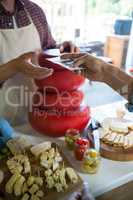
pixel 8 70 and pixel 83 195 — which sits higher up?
pixel 8 70

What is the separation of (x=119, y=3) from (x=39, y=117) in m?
1.97

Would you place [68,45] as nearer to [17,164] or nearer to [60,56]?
[60,56]

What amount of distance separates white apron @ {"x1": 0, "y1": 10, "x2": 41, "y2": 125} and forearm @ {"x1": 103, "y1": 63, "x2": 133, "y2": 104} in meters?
0.34

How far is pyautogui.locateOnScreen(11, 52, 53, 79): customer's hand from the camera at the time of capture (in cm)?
67

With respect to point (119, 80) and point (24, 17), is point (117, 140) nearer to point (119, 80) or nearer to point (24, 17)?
point (119, 80)

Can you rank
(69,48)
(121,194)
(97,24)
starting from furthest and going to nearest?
(97,24) < (69,48) < (121,194)

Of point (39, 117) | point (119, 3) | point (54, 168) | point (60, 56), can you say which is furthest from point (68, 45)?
point (119, 3)

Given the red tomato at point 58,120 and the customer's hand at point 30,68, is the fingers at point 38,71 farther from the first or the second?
the red tomato at point 58,120

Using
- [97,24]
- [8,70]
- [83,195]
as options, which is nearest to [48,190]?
[83,195]

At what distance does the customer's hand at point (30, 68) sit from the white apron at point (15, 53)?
234 millimetres

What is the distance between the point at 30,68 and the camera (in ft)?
2.29


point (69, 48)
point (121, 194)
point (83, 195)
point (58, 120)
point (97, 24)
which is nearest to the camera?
point (83, 195)

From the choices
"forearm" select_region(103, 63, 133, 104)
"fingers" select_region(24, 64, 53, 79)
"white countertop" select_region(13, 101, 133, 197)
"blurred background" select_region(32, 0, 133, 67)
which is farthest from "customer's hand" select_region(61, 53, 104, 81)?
"blurred background" select_region(32, 0, 133, 67)

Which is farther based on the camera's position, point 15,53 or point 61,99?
point 15,53
